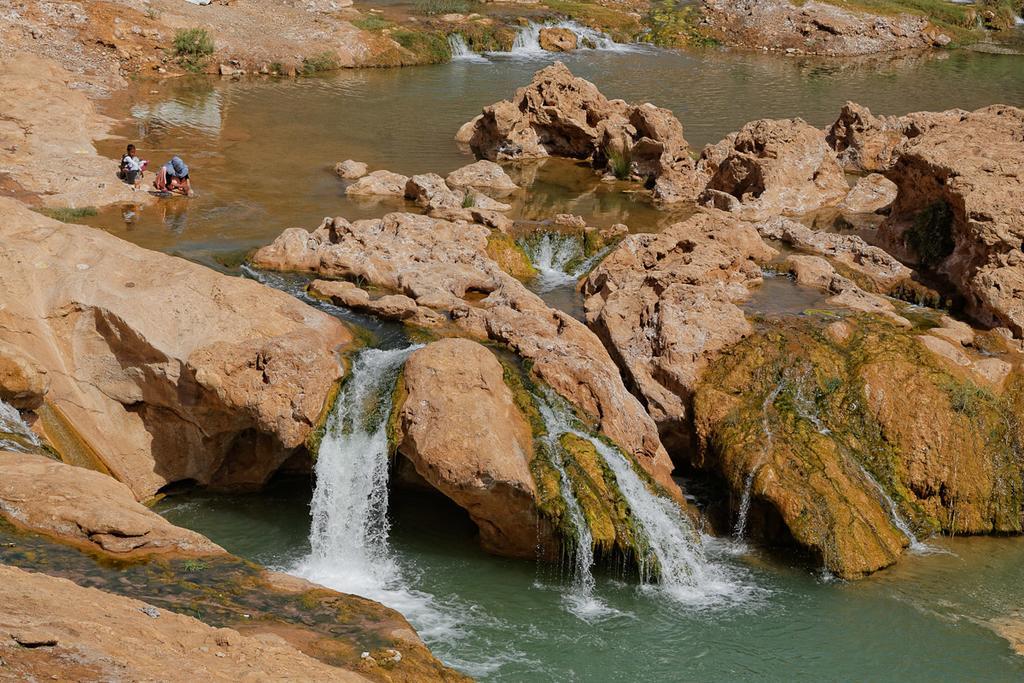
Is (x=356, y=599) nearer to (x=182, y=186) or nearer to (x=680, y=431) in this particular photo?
(x=680, y=431)

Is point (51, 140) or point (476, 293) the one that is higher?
point (51, 140)

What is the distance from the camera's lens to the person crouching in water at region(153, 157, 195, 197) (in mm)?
24469

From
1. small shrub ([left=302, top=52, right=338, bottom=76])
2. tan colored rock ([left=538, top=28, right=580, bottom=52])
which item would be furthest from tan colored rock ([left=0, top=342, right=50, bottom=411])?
tan colored rock ([left=538, top=28, right=580, bottom=52])

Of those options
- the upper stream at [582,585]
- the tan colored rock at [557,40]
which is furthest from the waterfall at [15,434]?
the tan colored rock at [557,40]

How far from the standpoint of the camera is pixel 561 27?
50938 mm

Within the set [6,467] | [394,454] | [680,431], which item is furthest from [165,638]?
[680,431]

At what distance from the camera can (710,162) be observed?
2878 centimetres

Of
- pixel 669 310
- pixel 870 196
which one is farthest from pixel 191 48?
pixel 669 310

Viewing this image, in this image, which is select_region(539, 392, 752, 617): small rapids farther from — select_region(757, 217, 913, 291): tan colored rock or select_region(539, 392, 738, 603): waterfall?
select_region(757, 217, 913, 291): tan colored rock

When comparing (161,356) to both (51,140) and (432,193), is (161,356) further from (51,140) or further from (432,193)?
(51,140)

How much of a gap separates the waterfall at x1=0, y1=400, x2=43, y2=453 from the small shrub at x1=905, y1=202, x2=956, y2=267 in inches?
656

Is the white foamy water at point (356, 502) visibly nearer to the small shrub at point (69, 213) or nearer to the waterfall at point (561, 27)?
the small shrub at point (69, 213)

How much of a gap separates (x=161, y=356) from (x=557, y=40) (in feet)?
125

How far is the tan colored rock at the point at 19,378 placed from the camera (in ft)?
44.4
